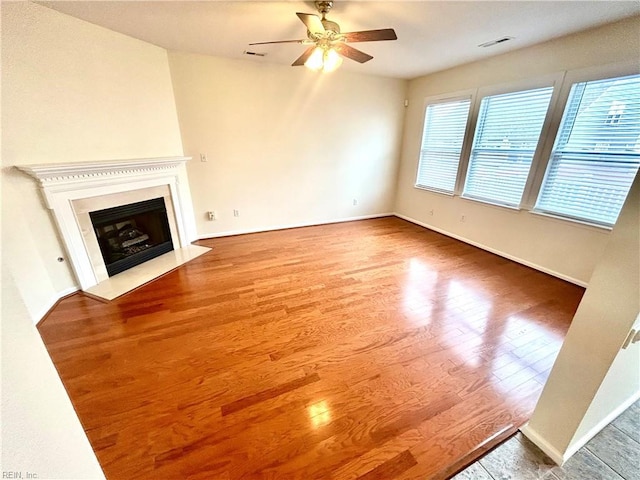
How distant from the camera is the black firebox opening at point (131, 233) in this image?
2.89 metres

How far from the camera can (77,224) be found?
8.33 feet

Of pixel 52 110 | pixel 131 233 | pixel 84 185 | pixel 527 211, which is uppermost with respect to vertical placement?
pixel 52 110

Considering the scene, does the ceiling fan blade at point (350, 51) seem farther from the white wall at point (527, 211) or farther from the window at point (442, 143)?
the window at point (442, 143)

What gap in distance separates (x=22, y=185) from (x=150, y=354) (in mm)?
1838

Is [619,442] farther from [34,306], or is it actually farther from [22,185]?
[22,185]

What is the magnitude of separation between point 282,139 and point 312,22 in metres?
2.27

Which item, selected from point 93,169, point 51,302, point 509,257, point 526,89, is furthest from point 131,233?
point 526,89

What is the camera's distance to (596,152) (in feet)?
8.52

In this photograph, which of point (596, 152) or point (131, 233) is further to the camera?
point (131, 233)

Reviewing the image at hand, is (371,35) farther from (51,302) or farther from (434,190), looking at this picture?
(51,302)

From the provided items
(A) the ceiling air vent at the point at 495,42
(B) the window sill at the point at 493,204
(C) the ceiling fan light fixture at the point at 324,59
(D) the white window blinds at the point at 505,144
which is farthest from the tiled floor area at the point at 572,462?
(A) the ceiling air vent at the point at 495,42

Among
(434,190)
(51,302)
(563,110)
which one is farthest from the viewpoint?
(434,190)

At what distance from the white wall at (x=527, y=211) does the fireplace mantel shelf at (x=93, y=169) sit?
4.14m

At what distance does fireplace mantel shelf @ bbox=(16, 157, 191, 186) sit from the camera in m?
2.16
